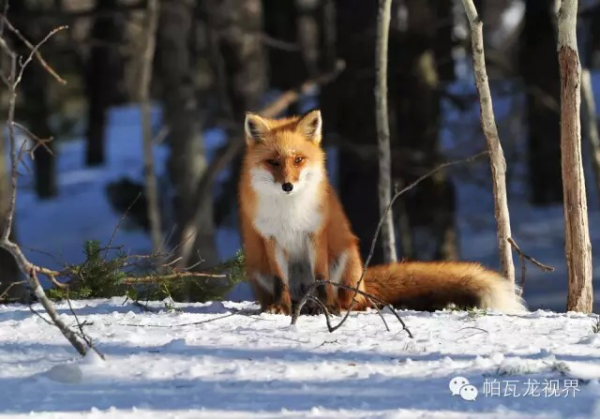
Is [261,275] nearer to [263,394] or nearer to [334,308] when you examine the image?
[334,308]

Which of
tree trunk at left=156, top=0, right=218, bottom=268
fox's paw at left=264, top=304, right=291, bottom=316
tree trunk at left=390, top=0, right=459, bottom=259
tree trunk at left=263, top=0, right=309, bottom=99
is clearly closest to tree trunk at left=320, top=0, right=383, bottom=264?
tree trunk at left=390, top=0, right=459, bottom=259

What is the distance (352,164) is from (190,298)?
26.5 feet

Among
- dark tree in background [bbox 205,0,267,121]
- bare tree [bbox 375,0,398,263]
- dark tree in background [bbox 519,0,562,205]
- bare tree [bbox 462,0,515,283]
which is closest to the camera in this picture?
bare tree [bbox 462,0,515,283]

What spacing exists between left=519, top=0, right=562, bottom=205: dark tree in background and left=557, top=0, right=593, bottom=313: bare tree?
10.5m

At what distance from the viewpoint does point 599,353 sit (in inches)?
201

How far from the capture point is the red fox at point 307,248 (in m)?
6.66

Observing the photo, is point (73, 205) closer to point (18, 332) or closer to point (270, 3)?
point (270, 3)

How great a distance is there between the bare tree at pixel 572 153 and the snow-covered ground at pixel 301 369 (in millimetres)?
960

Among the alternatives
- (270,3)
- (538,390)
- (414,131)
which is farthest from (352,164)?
(538,390)

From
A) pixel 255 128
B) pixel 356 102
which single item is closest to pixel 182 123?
pixel 356 102

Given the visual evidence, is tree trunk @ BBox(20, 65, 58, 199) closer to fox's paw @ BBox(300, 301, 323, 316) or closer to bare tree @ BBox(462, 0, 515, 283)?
fox's paw @ BBox(300, 301, 323, 316)

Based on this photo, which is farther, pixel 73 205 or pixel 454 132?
pixel 73 205

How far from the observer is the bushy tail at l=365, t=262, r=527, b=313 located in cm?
689

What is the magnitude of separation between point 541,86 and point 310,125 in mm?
12618
